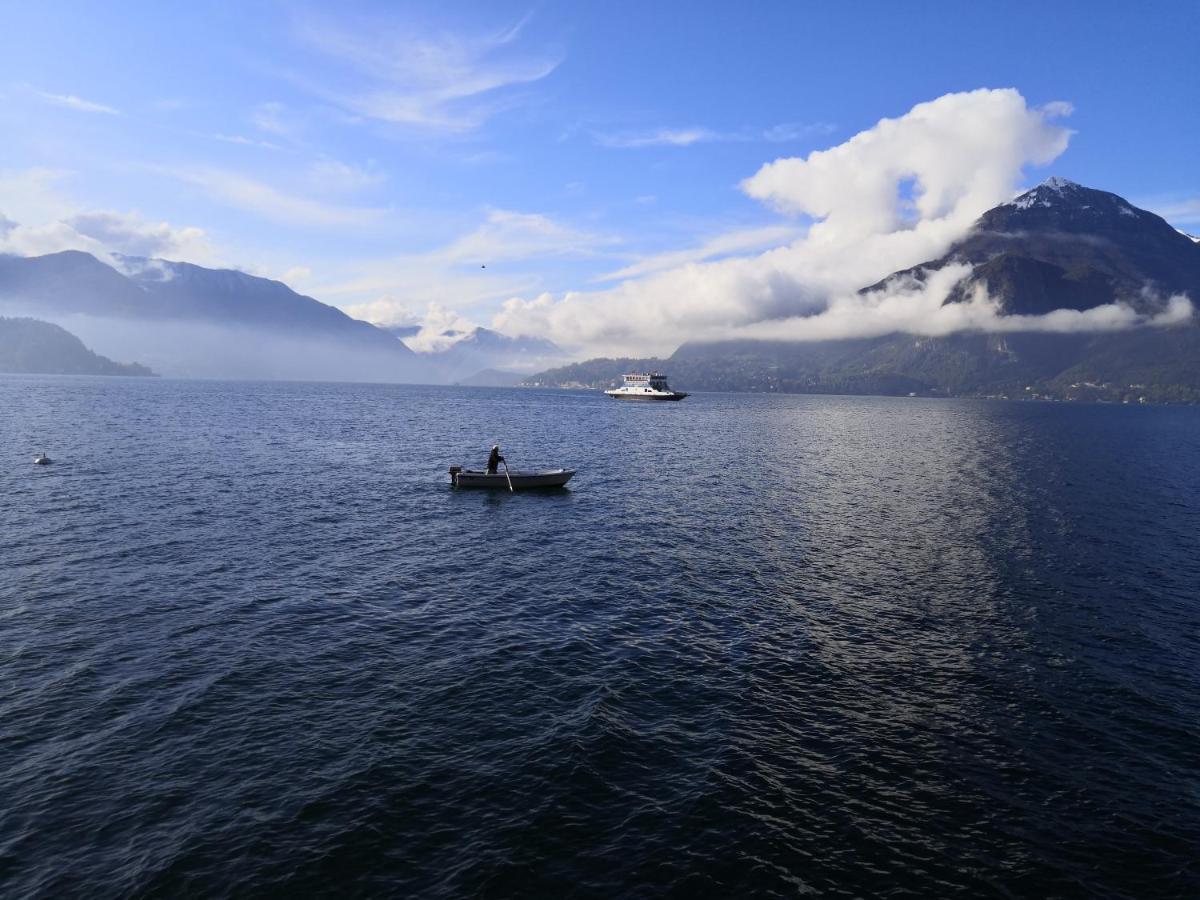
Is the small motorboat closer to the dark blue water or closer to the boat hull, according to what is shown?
the boat hull

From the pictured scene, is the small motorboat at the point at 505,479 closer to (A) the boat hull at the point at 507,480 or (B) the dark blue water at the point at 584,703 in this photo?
(A) the boat hull at the point at 507,480

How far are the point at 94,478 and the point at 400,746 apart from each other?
206ft

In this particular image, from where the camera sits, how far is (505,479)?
229 feet

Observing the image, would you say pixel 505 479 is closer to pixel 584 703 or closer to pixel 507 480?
pixel 507 480

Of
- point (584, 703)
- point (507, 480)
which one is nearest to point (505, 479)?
point (507, 480)

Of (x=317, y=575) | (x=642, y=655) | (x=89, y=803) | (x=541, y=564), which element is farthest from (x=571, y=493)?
(x=89, y=803)

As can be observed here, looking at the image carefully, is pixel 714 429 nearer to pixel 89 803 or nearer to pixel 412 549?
pixel 412 549

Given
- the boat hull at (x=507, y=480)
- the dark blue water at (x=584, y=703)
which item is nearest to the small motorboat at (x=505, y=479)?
the boat hull at (x=507, y=480)

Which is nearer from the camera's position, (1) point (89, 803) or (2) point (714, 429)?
(1) point (89, 803)

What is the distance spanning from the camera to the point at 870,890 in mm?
16203

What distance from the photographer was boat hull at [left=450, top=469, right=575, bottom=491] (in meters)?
69.2

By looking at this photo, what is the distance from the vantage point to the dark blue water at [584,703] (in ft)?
55.8

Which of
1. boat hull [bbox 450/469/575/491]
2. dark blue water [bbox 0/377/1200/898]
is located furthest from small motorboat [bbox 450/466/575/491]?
dark blue water [bbox 0/377/1200/898]

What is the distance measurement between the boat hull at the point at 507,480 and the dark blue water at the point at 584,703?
1266cm
